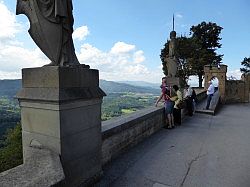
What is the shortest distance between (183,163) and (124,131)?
141 cm

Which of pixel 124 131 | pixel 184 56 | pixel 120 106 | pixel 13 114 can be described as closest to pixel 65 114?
pixel 124 131

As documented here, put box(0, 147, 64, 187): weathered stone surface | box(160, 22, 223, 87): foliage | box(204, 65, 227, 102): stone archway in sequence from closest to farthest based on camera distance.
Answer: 1. box(0, 147, 64, 187): weathered stone surface
2. box(204, 65, 227, 102): stone archway
3. box(160, 22, 223, 87): foliage

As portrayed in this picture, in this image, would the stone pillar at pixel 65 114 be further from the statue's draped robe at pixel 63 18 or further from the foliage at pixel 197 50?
the foliage at pixel 197 50

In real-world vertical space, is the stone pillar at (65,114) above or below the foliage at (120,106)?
above

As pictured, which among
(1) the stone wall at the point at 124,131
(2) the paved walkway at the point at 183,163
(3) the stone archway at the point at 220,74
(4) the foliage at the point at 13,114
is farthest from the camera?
(3) the stone archway at the point at 220,74

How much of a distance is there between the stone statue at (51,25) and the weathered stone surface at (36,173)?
48.4 inches

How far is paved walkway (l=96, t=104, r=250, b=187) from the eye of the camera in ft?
12.3

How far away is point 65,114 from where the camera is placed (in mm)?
2840

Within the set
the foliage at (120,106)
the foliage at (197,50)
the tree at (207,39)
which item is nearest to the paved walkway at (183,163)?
the foliage at (120,106)

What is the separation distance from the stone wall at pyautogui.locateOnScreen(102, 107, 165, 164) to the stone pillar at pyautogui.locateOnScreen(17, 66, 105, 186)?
896mm

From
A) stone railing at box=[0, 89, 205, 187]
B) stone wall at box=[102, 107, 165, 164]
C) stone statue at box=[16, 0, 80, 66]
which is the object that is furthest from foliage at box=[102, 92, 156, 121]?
stone statue at box=[16, 0, 80, 66]

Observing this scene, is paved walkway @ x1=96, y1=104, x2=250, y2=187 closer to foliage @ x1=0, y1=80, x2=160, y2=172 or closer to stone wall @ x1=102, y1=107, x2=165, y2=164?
stone wall @ x1=102, y1=107, x2=165, y2=164

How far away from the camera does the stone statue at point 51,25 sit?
2926 mm

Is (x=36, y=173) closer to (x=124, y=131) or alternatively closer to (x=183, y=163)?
(x=124, y=131)
